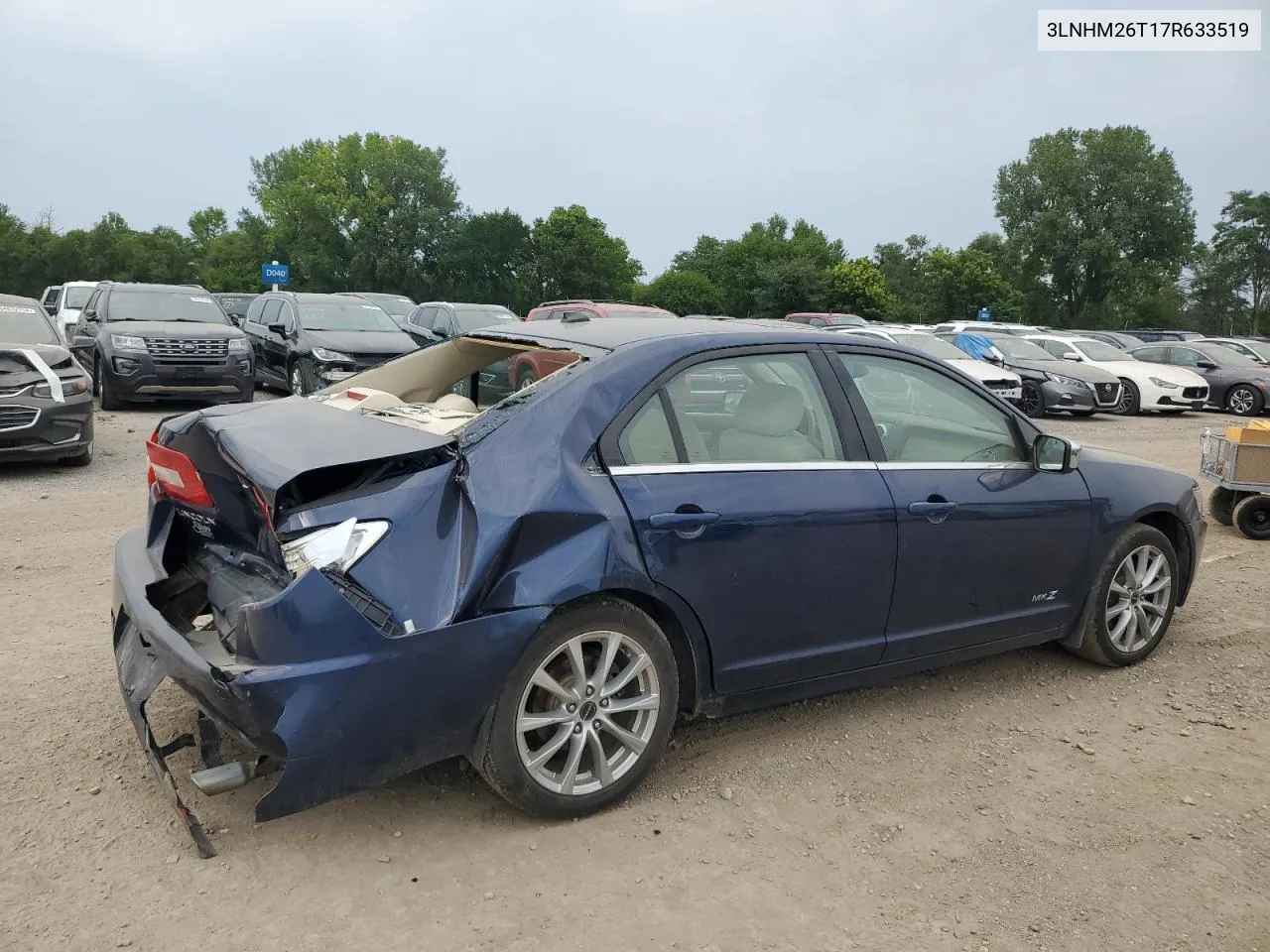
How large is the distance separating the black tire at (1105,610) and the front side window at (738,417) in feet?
5.57

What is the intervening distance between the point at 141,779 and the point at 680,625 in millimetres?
1901

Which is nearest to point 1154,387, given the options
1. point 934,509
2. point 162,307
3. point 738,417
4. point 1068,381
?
point 1068,381

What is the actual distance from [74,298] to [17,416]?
13.6m

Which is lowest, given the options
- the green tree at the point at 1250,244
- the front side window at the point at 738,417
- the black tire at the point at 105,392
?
the black tire at the point at 105,392

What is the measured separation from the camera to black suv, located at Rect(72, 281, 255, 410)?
12.6m

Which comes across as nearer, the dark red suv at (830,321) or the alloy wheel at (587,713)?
the alloy wheel at (587,713)

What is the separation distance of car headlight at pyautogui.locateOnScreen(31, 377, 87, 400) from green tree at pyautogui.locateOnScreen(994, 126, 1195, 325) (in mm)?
63009

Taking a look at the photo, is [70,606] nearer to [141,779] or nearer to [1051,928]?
[141,779]

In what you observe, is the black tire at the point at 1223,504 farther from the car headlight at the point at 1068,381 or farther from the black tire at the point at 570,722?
the car headlight at the point at 1068,381

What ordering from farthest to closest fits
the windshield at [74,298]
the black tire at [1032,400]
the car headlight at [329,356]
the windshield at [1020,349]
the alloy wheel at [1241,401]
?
the alloy wheel at [1241,401], the windshield at [74,298], the windshield at [1020,349], the black tire at [1032,400], the car headlight at [329,356]

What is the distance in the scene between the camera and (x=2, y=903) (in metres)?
2.70

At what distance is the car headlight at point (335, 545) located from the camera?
2818mm

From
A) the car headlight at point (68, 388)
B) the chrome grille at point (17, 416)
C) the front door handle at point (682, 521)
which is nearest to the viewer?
the front door handle at point (682, 521)

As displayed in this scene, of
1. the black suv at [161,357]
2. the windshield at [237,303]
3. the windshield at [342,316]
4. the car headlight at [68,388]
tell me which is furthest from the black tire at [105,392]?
the windshield at [237,303]
